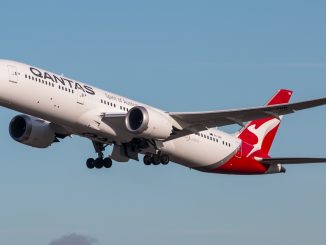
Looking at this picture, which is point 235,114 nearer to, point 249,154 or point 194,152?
point 194,152

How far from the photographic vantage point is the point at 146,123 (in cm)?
5416

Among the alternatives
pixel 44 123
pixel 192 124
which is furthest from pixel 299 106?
pixel 44 123

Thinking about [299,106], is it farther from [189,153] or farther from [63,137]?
[63,137]

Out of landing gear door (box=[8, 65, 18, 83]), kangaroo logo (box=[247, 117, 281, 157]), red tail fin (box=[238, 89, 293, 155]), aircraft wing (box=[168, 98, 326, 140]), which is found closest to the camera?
landing gear door (box=[8, 65, 18, 83])

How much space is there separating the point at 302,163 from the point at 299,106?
9.51 metres

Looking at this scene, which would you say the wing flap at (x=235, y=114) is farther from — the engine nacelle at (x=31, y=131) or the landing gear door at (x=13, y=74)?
the landing gear door at (x=13, y=74)

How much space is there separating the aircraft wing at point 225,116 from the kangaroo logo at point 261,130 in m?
7.82

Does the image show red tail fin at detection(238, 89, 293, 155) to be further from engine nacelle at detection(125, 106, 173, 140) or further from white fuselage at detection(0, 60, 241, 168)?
engine nacelle at detection(125, 106, 173, 140)

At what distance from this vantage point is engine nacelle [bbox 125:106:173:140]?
5425 cm

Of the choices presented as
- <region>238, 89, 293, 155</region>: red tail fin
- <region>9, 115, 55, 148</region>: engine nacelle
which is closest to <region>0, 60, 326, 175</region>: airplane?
<region>9, 115, 55, 148</region>: engine nacelle

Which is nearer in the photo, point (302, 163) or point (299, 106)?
point (299, 106)

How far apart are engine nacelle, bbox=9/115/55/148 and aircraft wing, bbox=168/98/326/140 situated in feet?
25.9

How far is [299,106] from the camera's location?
52.3 m

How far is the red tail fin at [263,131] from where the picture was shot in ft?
212
